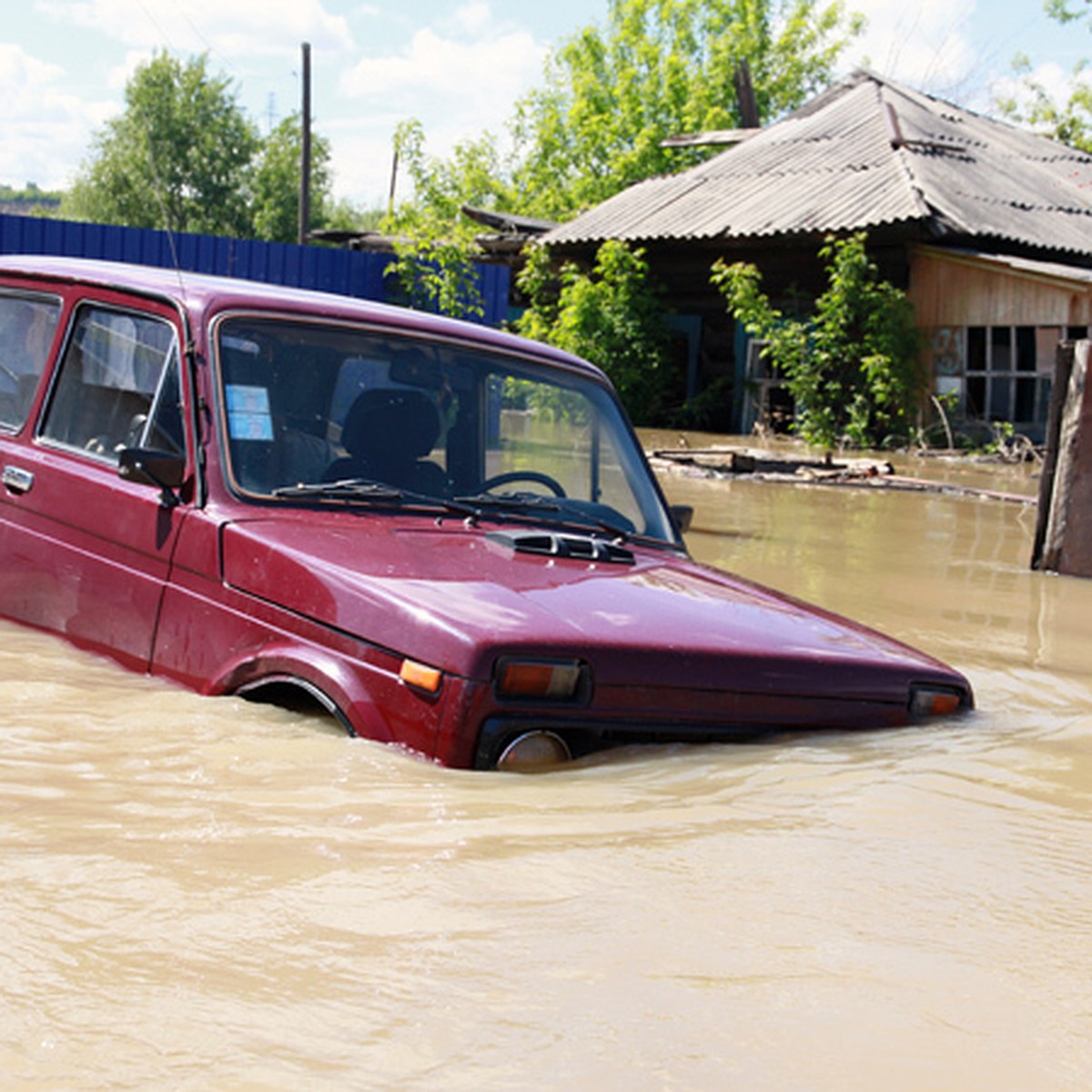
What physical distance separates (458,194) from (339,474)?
35.4m

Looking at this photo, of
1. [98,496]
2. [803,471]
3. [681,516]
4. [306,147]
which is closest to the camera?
[98,496]

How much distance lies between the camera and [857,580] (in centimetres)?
884

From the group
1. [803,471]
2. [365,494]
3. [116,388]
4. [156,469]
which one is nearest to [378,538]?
[365,494]

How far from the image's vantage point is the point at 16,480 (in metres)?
4.60

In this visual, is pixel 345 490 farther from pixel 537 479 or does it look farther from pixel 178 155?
pixel 178 155

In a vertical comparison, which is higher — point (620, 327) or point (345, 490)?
point (620, 327)

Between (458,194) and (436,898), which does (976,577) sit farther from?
(458,194)

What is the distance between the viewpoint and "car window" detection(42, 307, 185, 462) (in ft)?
13.9

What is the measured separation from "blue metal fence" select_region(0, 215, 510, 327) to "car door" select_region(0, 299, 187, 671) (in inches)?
678

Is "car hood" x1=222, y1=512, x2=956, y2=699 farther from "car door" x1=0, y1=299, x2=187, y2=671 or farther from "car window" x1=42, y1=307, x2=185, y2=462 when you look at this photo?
"car window" x1=42, y1=307, x2=185, y2=462

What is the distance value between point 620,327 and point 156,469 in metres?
21.1

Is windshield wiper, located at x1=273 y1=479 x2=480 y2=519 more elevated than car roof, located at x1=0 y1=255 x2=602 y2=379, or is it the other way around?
car roof, located at x1=0 y1=255 x2=602 y2=379

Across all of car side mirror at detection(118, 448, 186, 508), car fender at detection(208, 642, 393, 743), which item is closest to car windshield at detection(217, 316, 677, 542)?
car side mirror at detection(118, 448, 186, 508)

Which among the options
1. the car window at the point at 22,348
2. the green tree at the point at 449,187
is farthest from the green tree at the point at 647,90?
the car window at the point at 22,348
